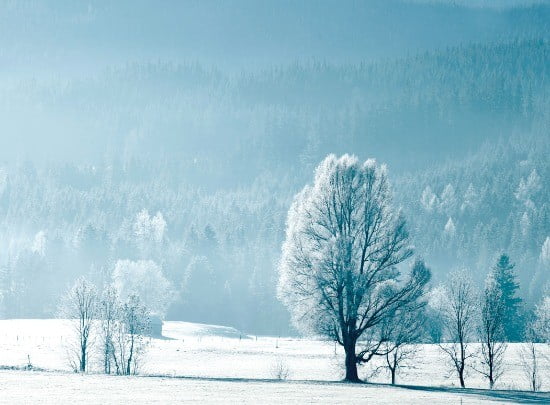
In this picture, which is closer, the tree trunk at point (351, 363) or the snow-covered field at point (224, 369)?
the snow-covered field at point (224, 369)

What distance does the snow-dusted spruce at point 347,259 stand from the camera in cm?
4050

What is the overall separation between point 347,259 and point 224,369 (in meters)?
25.8

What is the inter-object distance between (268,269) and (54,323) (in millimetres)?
84997

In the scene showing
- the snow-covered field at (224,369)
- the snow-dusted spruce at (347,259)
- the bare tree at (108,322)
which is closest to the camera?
the snow-covered field at (224,369)

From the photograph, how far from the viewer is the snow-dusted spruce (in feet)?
133

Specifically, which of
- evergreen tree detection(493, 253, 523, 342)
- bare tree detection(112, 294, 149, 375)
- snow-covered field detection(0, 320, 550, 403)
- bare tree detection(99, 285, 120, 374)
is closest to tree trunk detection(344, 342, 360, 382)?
snow-covered field detection(0, 320, 550, 403)

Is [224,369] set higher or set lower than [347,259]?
lower

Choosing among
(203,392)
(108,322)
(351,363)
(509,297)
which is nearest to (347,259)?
(351,363)

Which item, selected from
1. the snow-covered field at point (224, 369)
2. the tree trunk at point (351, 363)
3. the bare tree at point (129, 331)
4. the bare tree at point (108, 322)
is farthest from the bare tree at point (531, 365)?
the bare tree at point (108, 322)

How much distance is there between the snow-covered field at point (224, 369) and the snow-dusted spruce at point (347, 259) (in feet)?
11.8

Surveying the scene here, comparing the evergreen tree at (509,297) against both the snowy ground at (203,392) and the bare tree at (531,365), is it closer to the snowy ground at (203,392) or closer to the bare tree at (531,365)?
the bare tree at (531,365)

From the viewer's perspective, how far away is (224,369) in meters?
62.7

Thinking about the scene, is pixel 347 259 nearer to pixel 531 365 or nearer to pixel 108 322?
pixel 108 322

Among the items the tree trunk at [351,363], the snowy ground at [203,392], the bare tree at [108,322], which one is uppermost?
the bare tree at [108,322]
